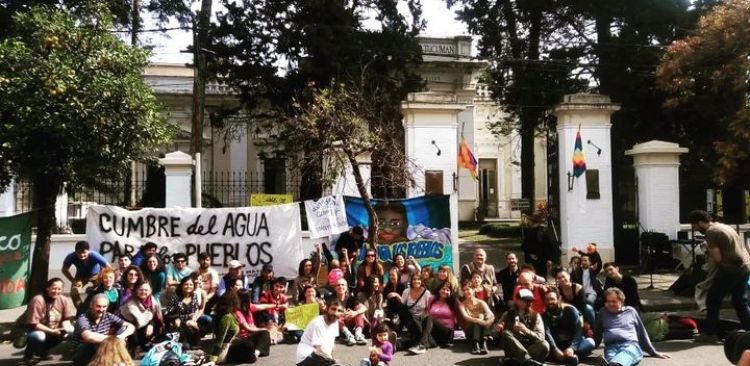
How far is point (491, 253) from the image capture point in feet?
58.1

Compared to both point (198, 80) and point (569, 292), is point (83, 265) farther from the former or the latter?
point (198, 80)

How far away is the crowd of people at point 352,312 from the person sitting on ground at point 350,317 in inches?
0.8

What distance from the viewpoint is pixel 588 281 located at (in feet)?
31.1

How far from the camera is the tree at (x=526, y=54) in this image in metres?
20.5

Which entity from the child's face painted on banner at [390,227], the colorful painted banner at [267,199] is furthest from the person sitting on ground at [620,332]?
the colorful painted banner at [267,199]

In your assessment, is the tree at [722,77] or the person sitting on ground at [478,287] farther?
the tree at [722,77]

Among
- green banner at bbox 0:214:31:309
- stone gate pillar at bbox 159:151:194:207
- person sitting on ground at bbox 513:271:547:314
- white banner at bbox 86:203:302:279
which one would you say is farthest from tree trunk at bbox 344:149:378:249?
green banner at bbox 0:214:31:309

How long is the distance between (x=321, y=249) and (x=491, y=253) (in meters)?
7.50

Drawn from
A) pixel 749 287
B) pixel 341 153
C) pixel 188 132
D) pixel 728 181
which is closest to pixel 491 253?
pixel 728 181

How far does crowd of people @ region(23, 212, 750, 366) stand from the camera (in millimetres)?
7258

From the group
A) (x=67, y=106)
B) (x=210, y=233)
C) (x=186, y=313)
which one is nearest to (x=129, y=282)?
(x=186, y=313)

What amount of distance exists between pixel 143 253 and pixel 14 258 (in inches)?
90.5

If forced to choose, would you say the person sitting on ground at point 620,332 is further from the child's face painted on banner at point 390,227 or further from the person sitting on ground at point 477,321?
the child's face painted on banner at point 390,227

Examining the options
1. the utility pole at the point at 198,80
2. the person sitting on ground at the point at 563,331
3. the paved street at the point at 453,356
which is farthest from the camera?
the utility pole at the point at 198,80
